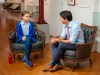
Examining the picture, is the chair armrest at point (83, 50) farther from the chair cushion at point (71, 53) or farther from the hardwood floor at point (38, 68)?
the hardwood floor at point (38, 68)

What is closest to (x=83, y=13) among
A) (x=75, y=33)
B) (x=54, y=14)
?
(x=54, y=14)

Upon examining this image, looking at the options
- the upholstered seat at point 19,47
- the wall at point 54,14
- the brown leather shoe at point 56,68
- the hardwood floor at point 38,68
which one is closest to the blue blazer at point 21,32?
the upholstered seat at point 19,47

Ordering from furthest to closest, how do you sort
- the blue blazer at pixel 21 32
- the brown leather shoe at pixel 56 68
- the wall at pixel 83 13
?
1. the wall at pixel 83 13
2. the blue blazer at pixel 21 32
3. the brown leather shoe at pixel 56 68

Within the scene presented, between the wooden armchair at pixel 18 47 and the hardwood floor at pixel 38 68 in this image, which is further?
the wooden armchair at pixel 18 47

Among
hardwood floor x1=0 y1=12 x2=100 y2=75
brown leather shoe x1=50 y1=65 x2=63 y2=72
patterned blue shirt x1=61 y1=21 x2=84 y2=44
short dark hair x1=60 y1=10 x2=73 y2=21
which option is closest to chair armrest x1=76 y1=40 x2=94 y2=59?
patterned blue shirt x1=61 y1=21 x2=84 y2=44

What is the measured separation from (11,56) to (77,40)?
1.46m

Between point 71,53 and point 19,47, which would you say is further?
point 19,47

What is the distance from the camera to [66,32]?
411 cm

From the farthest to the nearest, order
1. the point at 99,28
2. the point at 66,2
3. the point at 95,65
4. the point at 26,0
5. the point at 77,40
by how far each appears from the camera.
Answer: the point at 26,0, the point at 66,2, the point at 99,28, the point at 95,65, the point at 77,40

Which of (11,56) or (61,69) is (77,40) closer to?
(61,69)

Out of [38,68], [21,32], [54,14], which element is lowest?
[38,68]

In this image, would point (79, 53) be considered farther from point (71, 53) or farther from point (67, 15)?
point (67, 15)

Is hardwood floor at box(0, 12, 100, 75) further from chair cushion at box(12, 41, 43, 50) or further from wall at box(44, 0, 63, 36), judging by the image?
wall at box(44, 0, 63, 36)

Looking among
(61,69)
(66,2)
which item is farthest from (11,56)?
(66,2)
